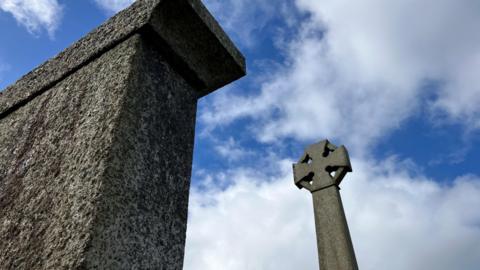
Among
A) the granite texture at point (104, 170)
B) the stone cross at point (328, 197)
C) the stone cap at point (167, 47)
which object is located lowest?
the granite texture at point (104, 170)

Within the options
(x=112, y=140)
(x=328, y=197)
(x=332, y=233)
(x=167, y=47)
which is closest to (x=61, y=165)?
(x=112, y=140)

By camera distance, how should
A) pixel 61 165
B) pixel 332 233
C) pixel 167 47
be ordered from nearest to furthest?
pixel 61 165 < pixel 167 47 < pixel 332 233

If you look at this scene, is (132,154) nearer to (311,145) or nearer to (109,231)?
(109,231)

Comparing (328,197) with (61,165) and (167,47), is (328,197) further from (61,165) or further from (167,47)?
(61,165)

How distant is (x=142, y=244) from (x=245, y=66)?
1034 mm

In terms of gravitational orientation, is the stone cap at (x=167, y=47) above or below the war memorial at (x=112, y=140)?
above

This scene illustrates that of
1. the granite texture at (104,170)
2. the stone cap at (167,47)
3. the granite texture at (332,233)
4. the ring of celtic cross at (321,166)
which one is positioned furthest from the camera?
the ring of celtic cross at (321,166)

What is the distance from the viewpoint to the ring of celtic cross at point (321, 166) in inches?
163

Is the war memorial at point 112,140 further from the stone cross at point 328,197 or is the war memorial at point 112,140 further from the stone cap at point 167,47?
the stone cross at point 328,197

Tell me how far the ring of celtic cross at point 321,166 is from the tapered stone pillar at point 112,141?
102 inches

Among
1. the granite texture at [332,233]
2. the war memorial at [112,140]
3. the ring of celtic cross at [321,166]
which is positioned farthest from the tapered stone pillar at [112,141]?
the ring of celtic cross at [321,166]

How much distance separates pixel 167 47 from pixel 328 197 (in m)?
2.85

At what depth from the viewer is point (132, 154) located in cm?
126

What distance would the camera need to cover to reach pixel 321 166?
4.30 m
